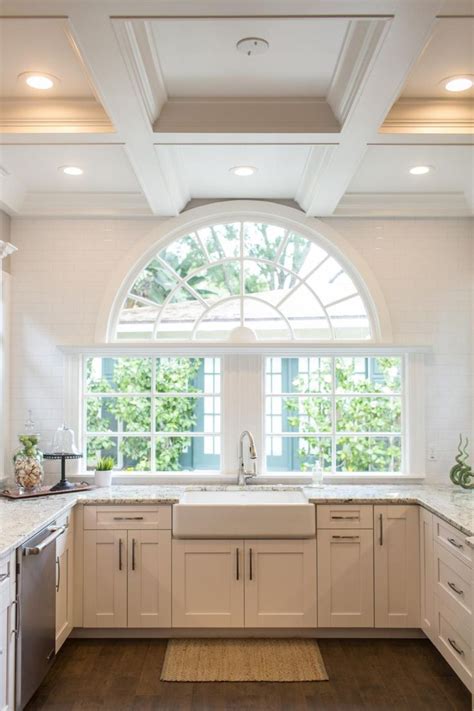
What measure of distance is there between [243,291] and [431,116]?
1936 millimetres

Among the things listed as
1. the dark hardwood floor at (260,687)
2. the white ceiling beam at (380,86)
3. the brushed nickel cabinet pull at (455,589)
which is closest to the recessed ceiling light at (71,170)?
the white ceiling beam at (380,86)

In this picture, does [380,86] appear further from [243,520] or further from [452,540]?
[243,520]

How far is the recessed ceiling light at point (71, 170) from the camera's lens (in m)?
3.94

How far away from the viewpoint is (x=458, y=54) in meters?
2.78

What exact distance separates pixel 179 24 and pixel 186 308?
96.0 inches

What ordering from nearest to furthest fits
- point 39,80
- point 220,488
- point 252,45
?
point 252,45
point 39,80
point 220,488

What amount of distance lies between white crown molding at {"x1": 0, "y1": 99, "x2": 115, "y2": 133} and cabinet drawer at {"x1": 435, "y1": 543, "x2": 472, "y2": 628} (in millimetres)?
2838

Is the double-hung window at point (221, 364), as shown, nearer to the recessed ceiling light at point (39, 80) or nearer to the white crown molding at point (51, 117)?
the white crown molding at point (51, 117)

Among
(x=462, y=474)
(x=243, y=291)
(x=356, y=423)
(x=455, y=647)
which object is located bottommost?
(x=455, y=647)

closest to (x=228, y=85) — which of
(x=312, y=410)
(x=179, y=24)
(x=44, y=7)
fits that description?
(x=179, y=24)

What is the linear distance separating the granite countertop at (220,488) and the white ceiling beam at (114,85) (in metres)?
1.99

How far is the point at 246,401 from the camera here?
468 centimetres

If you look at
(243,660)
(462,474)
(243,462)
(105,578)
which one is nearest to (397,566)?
(462,474)

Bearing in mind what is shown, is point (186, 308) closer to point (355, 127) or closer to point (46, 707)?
point (355, 127)
